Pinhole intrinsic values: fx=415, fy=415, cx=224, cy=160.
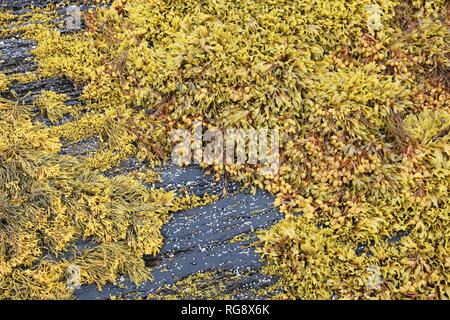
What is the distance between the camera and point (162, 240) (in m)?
5.80

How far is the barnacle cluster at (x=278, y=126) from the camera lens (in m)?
5.62

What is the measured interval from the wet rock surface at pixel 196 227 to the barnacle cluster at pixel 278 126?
0.16m

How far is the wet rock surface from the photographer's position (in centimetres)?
566

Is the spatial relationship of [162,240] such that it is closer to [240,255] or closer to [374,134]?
[240,255]

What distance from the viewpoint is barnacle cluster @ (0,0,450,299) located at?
18.4 ft

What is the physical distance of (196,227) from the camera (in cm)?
591

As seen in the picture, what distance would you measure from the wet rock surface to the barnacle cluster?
0.52 feet

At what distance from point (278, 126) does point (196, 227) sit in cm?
188

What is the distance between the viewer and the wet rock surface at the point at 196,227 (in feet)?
18.6
